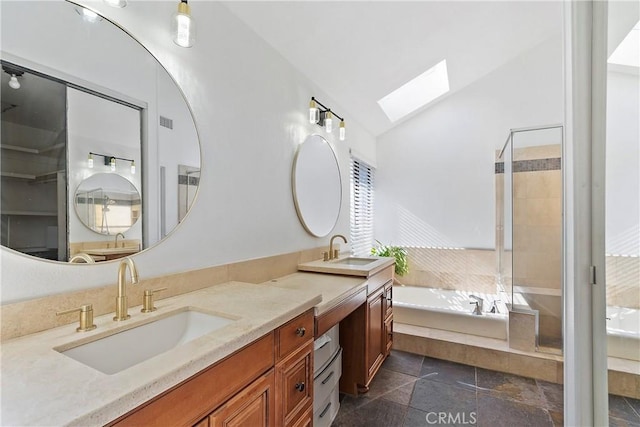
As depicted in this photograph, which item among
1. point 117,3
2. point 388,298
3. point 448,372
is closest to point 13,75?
point 117,3

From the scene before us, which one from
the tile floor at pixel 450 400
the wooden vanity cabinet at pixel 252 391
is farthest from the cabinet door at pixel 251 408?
the tile floor at pixel 450 400

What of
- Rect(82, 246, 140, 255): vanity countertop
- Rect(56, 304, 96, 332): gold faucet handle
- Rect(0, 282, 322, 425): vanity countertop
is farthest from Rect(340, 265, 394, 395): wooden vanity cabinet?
Rect(56, 304, 96, 332): gold faucet handle

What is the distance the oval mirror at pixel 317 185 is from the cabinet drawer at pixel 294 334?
44.7 inches

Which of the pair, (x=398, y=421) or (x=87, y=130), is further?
(x=398, y=421)

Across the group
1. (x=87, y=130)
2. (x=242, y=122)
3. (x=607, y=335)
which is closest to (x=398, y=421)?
(x=607, y=335)

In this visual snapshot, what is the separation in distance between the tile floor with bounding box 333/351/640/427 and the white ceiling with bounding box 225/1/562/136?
2.53m

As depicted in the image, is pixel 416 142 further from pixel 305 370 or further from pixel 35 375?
pixel 35 375

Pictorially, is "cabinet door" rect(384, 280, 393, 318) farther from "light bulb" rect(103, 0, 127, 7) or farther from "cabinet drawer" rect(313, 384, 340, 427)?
"light bulb" rect(103, 0, 127, 7)

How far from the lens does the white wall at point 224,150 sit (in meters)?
1.08

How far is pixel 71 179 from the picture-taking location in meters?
1.00

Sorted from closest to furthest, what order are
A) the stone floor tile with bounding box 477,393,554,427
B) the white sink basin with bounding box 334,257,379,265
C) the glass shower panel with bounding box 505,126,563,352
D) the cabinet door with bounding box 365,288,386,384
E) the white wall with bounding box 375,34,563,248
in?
the stone floor tile with bounding box 477,393,554,427 < the cabinet door with bounding box 365,288,386,384 < the white sink basin with bounding box 334,257,379,265 < the glass shower panel with bounding box 505,126,563,352 < the white wall with bounding box 375,34,563,248

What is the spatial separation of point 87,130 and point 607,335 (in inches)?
82.0

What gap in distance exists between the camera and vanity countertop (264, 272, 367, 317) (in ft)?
4.82

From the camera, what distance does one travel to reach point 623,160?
1015 millimetres
